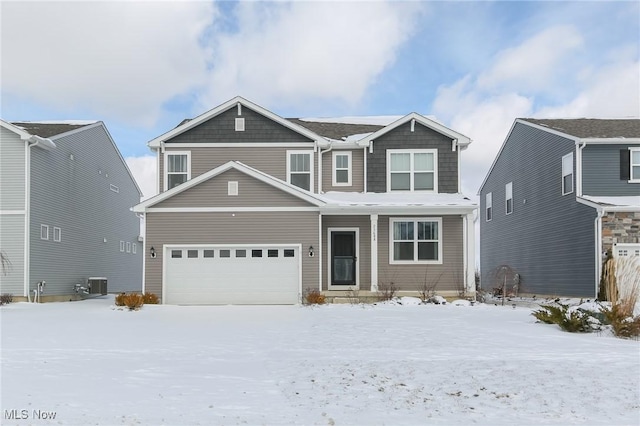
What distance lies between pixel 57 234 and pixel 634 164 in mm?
22107

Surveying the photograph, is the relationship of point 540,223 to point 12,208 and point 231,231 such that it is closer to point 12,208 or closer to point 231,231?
point 231,231

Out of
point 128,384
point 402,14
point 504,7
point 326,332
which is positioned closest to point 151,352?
point 128,384

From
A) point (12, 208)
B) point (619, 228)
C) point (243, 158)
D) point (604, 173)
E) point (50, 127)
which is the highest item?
point (50, 127)

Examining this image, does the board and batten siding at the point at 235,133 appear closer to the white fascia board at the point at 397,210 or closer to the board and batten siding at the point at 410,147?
the board and batten siding at the point at 410,147

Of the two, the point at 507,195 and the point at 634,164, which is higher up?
the point at 634,164

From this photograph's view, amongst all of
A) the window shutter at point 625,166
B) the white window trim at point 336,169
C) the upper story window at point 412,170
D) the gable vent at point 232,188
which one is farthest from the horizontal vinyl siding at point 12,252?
the window shutter at point 625,166

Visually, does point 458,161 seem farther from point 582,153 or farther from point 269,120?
point 269,120

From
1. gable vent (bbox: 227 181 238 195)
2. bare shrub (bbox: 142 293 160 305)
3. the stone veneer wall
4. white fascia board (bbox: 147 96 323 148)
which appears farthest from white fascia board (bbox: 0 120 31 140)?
the stone veneer wall

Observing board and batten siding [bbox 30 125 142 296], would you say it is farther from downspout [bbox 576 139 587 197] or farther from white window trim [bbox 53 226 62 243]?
downspout [bbox 576 139 587 197]

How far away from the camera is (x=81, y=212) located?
86.2ft

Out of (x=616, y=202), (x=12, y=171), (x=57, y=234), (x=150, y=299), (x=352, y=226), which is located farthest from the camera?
(x=57, y=234)

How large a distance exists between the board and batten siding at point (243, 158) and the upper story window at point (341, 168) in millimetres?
808

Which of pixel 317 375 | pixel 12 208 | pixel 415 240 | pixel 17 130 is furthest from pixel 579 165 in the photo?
pixel 12 208

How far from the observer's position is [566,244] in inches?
897
